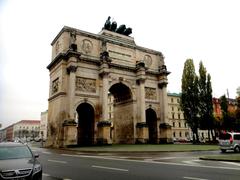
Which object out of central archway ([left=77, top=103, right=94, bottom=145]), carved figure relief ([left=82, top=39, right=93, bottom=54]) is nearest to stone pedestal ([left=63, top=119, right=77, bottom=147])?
central archway ([left=77, top=103, right=94, bottom=145])

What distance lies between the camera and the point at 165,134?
1551 inches

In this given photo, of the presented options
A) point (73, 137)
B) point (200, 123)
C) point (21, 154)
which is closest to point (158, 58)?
point (200, 123)

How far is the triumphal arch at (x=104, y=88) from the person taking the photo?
107 ft

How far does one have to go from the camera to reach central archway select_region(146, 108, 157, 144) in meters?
40.9

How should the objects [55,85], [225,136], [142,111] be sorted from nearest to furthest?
[225,136], [55,85], [142,111]

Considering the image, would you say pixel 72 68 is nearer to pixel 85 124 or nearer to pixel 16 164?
pixel 85 124

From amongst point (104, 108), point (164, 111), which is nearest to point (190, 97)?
point (164, 111)

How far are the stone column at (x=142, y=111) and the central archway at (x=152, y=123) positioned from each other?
318 centimetres

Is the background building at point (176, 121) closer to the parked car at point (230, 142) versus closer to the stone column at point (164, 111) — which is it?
the stone column at point (164, 111)

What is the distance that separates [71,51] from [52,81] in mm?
7511

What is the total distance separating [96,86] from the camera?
3547 cm

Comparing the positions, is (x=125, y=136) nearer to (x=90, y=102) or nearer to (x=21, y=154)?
(x=90, y=102)

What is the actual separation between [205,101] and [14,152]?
3594 cm

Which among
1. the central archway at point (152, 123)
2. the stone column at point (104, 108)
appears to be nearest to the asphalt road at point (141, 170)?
the stone column at point (104, 108)
